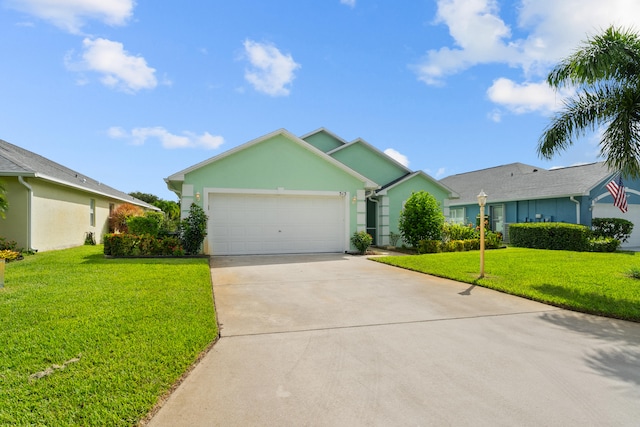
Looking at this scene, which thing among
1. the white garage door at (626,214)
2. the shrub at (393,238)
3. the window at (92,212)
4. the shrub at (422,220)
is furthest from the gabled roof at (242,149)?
the white garage door at (626,214)

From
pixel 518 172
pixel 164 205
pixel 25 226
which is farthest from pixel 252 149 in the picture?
pixel 164 205

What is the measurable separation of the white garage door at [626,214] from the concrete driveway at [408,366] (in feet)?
50.3

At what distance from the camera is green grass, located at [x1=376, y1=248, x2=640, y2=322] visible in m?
6.40

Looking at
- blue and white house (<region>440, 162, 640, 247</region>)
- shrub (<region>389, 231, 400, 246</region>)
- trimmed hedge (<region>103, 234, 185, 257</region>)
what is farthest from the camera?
blue and white house (<region>440, 162, 640, 247</region>)

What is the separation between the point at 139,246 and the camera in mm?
12289

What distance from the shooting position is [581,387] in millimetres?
3324

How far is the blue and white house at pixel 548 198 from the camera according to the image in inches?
689

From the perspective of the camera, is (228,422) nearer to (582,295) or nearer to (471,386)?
(471,386)

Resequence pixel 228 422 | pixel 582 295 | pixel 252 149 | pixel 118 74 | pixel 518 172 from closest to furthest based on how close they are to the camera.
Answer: pixel 228 422 → pixel 582 295 → pixel 118 74 → pixel 252 149 → pixel 518 172

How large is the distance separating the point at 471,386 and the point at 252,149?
12.0 metres

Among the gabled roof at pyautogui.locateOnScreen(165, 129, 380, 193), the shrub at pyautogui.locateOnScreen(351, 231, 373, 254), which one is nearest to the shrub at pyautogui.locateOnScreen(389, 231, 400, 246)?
the shrub at pyautogui.locateOnScreen(351, 231, 373, 254)

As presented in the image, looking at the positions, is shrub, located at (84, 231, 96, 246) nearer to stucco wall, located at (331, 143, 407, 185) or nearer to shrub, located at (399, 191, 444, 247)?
stucco wall, located at (331, 143, 407, 185)

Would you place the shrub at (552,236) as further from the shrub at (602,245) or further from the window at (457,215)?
the window at (457,215)

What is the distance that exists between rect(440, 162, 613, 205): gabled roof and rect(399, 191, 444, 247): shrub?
24.4 feet
